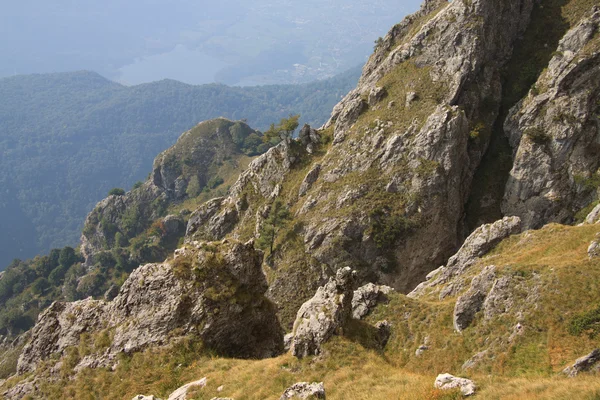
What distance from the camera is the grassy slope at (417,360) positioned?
812 inches

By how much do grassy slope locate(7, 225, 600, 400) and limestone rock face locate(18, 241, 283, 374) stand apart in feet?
5.36

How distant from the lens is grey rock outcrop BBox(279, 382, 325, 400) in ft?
63.4

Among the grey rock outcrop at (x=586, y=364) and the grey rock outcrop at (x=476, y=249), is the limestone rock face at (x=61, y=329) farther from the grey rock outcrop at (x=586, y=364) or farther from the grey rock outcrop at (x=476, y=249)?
the grey rock outcrop at (x=476, y=249)

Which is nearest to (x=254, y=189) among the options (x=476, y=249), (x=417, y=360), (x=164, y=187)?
(x=476, y=249)

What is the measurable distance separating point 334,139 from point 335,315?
182ft

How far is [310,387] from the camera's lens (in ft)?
64.8

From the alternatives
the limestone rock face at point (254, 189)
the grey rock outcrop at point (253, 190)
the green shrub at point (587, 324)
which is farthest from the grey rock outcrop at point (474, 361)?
the limestone rock face at point (254, 189)

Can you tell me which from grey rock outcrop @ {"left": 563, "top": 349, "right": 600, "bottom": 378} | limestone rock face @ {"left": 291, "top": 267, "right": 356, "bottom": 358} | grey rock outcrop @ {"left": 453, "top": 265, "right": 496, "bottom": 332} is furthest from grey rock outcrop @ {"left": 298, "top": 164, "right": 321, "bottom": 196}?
grey rock outcrop @ {"left": 563, "top": 349, "right": 600, "bottom": 378}

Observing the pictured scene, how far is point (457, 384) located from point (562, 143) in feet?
188

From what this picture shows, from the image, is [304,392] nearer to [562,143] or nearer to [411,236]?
[411,236]

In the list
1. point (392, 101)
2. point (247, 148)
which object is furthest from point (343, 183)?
point (247, 148)

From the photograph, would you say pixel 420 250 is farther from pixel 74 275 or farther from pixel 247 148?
pixel 74 275

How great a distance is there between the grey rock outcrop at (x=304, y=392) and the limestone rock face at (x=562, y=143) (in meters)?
53.4

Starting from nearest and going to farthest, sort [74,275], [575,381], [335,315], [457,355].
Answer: [575,381], [335,315], [457,355], [74,275]
